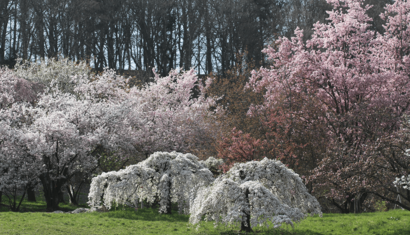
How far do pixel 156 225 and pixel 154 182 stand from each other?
2.27m

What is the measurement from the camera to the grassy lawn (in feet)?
36.0

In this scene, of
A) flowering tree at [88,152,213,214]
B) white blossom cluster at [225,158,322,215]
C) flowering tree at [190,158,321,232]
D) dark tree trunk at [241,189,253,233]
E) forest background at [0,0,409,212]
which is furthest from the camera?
forest background at [0,0,409,212]

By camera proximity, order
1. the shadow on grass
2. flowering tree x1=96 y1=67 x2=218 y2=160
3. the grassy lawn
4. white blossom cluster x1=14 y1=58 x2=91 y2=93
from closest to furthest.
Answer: the grassy lawn < the shadow on grass < flowering tree x1=96 y1=67 x2=218 y2=160 < white blossom cluster x1=14 y1=58 x2=91 y2=93

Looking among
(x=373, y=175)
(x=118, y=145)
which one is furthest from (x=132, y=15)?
(x=373, y=175)

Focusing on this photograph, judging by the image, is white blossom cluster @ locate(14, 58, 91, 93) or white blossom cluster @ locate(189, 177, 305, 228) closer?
white blossom cluster @ locate(189, 177, 305, 228)

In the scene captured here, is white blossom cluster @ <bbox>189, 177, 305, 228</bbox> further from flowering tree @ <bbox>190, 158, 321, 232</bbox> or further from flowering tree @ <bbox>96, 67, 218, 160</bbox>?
flowering tree @ <bbox>96, 67, 218, 160</bbox>

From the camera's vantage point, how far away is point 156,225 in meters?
12.3

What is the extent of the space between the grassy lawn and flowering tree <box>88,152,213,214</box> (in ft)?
2.45

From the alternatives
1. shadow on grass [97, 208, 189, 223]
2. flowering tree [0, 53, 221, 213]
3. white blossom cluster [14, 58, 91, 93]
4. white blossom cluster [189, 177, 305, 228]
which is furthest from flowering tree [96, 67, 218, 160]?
white blossom cluster [189, 177, 305, 228]

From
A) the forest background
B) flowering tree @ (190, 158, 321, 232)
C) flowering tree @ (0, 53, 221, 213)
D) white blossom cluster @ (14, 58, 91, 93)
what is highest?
the forest background

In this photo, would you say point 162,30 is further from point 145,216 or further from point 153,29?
point 145,216

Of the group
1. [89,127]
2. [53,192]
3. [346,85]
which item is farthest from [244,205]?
[53,192]

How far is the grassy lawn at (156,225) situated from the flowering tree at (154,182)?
0.75 meters

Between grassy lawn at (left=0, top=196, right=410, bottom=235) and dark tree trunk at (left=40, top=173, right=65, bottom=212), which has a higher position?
dark tree trunk at (left=40, top=173, right=65, bottom=212)
